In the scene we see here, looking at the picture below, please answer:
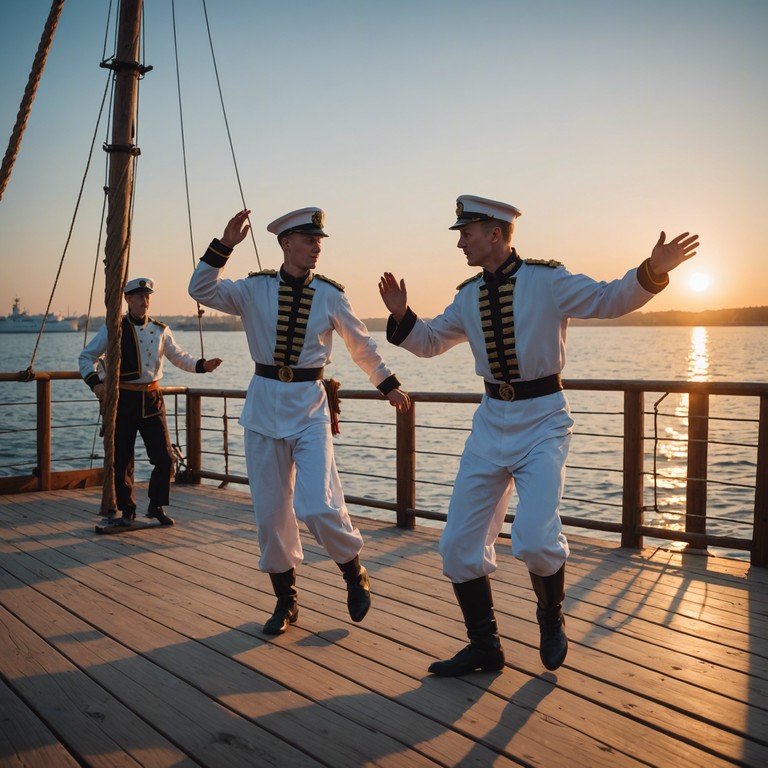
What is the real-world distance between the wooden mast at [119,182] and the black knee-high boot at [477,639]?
130 inches

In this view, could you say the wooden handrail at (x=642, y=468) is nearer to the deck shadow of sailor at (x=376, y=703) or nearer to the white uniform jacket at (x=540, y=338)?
the white uniform jacket at (x=540, y=338)

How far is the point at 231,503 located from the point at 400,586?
3010 millimetres

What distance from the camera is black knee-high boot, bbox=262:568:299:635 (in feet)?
12.4

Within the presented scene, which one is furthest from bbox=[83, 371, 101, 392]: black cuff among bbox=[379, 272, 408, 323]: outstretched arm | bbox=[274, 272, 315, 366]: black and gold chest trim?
bbox=[379, 272, 408, 323]: outstretched arm

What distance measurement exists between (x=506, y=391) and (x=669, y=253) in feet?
2.64

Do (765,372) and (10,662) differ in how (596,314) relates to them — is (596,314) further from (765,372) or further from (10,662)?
(765,372)

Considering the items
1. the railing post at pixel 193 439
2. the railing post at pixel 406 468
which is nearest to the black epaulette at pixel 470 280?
the railing post at pixel 406 468

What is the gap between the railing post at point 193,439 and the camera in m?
8.22

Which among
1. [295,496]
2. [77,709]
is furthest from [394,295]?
[77,709]

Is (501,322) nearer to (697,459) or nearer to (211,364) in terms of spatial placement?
(697,459)

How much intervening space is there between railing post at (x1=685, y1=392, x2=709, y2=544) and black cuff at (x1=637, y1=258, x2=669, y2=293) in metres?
2.23

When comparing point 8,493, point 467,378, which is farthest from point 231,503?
point 467,378

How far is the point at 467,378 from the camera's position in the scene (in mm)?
44188

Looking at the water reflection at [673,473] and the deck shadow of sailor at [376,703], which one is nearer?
the deck shadow of sailor at [376,703]
